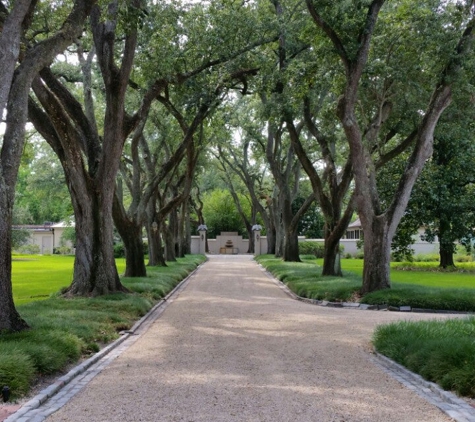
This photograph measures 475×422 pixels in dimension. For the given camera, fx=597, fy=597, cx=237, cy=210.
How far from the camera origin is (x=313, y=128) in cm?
2117

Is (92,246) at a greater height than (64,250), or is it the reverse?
(92,246)

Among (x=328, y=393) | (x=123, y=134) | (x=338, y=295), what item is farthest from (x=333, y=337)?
(x=123, y=134)

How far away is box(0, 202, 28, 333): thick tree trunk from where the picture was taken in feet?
26.8

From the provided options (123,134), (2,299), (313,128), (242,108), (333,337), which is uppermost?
(242,108)

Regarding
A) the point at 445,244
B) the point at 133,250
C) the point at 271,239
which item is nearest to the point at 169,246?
the point at 133,250

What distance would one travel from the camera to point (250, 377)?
7191 millimetres

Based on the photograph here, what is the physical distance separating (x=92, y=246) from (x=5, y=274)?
6392 millimetres

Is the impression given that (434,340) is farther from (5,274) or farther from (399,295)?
(399,295)

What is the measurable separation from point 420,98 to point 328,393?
498 inches

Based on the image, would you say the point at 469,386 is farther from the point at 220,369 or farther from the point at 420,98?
the point at 420,98

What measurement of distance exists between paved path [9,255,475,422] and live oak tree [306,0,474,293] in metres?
3.36

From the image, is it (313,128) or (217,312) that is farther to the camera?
(313,128)

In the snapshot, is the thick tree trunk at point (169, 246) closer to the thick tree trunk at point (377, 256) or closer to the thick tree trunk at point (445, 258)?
the thick tree trunk at point (445, 258)

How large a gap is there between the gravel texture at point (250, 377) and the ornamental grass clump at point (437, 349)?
15.4 inches
